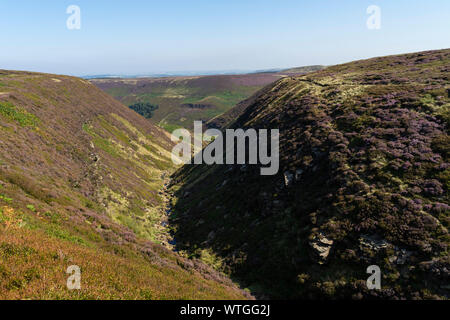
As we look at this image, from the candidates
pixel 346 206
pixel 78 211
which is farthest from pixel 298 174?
pixel 78 211

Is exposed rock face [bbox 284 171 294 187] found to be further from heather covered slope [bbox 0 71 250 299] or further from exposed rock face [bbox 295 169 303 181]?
heather covered slope [bbox 0 71 250 299]

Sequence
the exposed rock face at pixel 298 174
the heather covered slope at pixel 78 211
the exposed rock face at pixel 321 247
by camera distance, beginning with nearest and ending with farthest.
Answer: the heather covered slope at pixel 78 211 < the exposed rock face at pixel 321 247 < the exposed rock face at pixel 298 174

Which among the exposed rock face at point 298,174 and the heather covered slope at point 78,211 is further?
the exposed rock face at point 298,174
